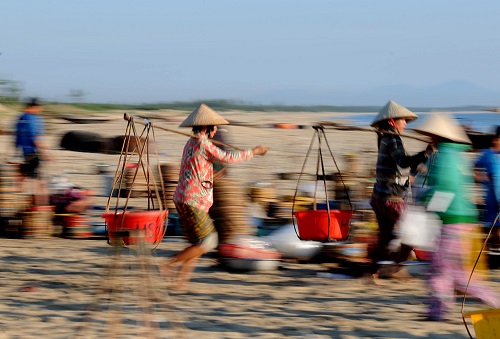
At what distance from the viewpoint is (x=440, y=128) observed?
5992mm

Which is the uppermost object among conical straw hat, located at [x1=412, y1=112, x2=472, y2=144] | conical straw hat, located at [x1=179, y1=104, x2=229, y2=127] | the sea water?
conical straw hat, located at [x1=412, y1=112, x2=472, y2=144]

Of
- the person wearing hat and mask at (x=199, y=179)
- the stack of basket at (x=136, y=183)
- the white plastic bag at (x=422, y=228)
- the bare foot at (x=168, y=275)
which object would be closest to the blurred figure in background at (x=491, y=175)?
the white plastic bag at (x=422, y=228)

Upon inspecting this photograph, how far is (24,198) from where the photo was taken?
32.8 ft

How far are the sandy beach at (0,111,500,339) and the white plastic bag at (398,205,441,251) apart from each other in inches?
21.6

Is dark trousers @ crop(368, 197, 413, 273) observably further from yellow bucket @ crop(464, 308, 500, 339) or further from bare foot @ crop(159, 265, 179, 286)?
yellow bucket @ crop(464, 308, 500, 339)

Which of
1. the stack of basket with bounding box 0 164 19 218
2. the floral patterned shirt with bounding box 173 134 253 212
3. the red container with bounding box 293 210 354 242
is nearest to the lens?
the floral patterned shirt with bounding box 173 134 253 212

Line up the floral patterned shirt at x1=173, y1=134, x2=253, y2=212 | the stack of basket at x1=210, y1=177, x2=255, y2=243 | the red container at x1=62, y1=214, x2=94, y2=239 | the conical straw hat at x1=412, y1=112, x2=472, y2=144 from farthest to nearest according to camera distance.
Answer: the red container at x1=62, y1=214, x2=94, y2=239 → the stack of basket at x1=210, y1=177, x2=255, y2=243 → the floral patterned shirt at x1=173, y1=134, x2=253, y2=212 → the conical straw hat at x1=412, y1=112, x2=472, y2=144

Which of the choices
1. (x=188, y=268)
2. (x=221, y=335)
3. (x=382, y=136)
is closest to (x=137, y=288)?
(x=188, y=268)

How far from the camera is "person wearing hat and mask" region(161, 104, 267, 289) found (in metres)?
6.52

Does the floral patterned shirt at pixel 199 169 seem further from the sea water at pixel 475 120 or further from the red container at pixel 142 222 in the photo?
the sea water at pixel 475 120

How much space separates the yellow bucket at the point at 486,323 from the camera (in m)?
4.39

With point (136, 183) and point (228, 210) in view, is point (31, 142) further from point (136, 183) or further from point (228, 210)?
point (228, 210)

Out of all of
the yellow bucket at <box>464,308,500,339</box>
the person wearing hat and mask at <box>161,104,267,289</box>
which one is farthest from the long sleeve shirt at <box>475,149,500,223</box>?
the yellow bucket at <box>464,308,500,339</box>

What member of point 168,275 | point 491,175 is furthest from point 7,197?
point 491,175
